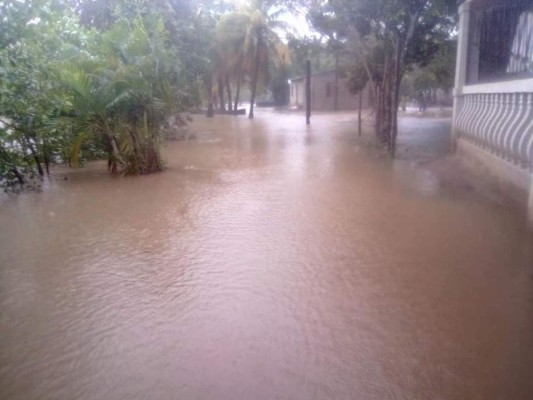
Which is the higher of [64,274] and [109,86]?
[109,86]

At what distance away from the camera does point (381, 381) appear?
2.79 m

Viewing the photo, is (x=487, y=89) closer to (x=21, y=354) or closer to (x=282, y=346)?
(x=282, y=346)

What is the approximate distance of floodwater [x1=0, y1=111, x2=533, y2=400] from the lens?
284 cm

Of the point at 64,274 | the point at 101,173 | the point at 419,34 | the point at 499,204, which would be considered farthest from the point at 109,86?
the point at 419,34

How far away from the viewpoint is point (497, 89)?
7.32 m

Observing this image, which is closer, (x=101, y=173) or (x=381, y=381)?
(x=381, y=381)

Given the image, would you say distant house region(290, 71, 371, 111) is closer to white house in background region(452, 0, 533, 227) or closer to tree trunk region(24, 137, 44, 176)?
white house in background region(452, 0, 533, 227)

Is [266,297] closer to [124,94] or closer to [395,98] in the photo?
[124,94]

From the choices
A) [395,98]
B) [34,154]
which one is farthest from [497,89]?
[34,154]

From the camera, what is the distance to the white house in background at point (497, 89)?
6211 mm

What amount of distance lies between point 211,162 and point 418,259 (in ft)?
24.4

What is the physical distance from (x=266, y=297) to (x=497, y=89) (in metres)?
5.56

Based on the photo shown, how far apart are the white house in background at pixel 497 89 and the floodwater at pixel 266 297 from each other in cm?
85

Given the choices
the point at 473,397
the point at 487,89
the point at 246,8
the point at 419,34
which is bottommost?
the point at 473,397
